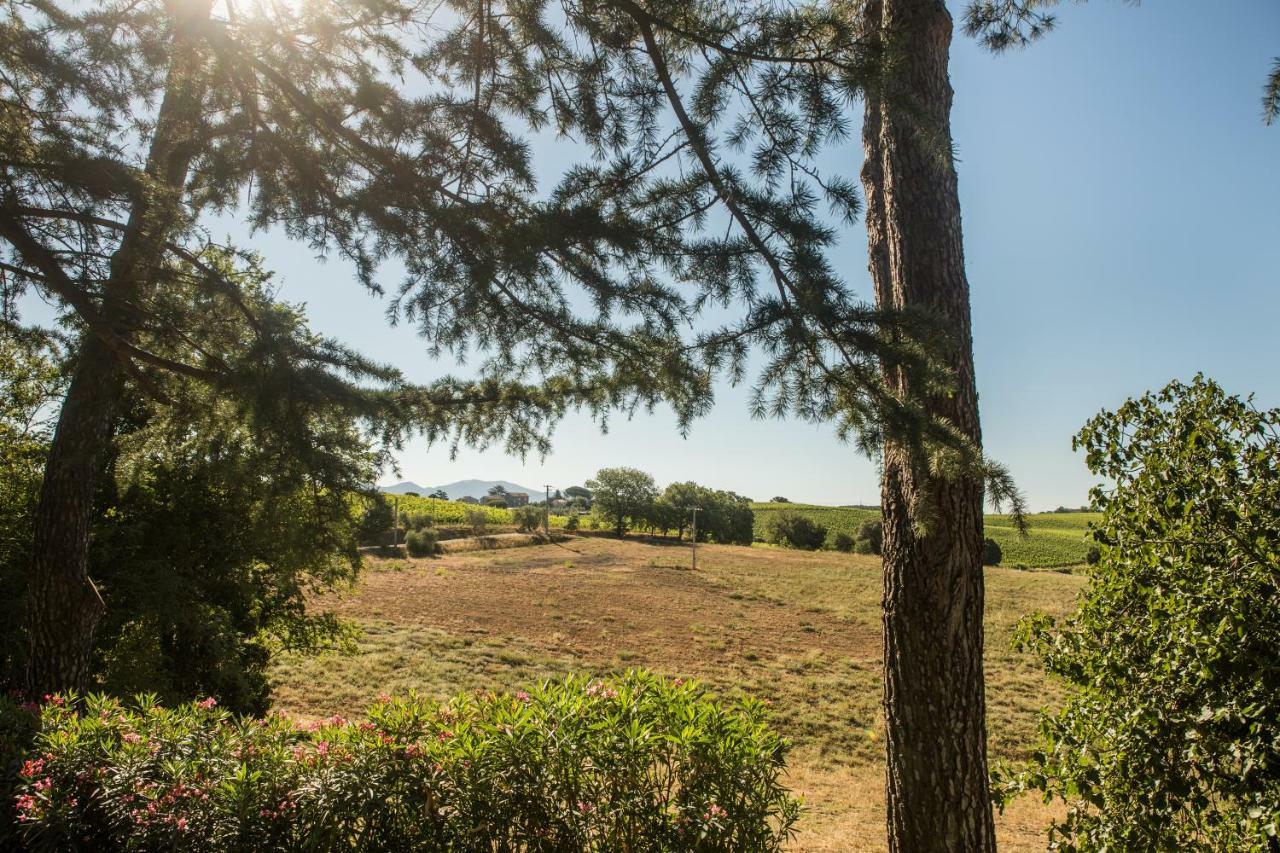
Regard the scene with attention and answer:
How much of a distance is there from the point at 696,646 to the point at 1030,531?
11.4 meters

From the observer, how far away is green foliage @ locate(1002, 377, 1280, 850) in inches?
82.7

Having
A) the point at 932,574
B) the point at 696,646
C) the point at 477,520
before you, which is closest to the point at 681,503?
the point at 477,520

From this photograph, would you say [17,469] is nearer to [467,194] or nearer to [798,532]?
[467,194]

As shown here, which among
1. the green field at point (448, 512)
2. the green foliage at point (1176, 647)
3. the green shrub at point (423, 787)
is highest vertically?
the green foliage at point (1176, 647)

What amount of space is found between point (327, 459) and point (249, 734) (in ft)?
4.39

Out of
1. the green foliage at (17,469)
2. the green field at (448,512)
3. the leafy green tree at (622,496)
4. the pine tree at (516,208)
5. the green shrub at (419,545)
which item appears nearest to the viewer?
the pine tree at (516,208)

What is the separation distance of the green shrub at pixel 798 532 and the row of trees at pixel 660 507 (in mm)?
2789

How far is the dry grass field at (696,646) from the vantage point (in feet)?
23.7

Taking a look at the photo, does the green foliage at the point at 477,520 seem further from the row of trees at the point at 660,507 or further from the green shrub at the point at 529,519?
the row of trees at the point at 660,507

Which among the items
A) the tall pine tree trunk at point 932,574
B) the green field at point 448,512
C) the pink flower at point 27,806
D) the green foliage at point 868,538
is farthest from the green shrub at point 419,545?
the green foliage at point 868,538

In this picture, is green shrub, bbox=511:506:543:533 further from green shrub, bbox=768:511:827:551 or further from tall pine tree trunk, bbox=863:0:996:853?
tall pine tree trunk, bbox=863:0:996:853

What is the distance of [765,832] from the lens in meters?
2.41

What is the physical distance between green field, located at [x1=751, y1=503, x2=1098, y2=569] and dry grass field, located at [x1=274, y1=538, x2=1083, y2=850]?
2343 mm

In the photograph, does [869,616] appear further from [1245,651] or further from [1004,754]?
[1245,651]
